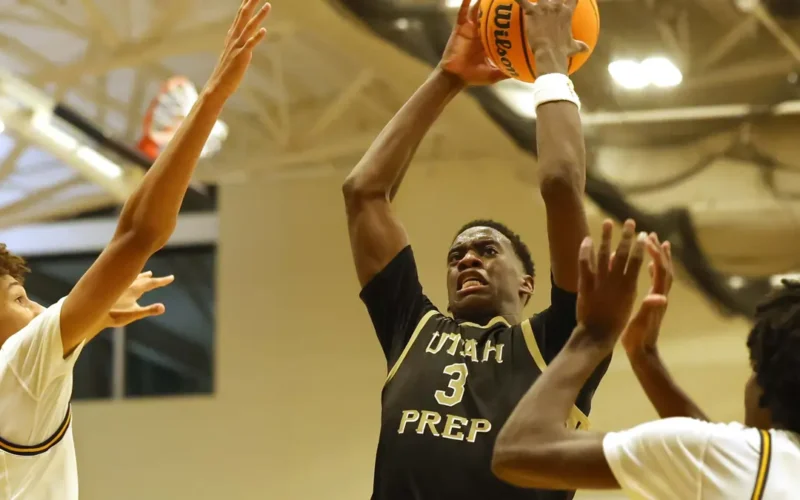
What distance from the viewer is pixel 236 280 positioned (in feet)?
34.5

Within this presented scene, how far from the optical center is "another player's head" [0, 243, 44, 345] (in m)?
2.77

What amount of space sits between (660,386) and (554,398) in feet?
1.83

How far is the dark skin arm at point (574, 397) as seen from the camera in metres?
1.86

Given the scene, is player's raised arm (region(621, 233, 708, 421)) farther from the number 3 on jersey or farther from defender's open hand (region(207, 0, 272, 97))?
defender's open hand (region(207, 0, 272, 97))

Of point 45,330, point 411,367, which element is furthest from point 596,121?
point 45,330

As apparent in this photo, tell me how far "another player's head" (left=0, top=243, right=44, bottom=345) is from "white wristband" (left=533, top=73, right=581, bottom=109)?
4.89ft

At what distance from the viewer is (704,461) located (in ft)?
5.86

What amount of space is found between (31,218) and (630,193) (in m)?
6.17

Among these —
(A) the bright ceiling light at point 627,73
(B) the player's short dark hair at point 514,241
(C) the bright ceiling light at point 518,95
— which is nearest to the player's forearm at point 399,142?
(B) the player's short dark hair at point 514,241

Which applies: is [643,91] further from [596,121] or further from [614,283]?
[614,283]

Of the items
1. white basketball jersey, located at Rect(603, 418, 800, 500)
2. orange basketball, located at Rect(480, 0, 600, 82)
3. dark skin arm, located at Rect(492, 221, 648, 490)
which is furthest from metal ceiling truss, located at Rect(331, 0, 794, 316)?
white basketball jersey, located at Rect(603, 418, 800, 500)

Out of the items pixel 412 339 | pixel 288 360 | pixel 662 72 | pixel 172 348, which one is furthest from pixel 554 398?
pixel 172 348

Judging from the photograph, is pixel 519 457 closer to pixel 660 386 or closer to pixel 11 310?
pixel 660 386

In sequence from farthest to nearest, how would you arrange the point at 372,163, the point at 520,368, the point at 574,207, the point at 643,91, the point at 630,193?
1. the point at 630,193
2. the point at 643,91
3. the point at 372,163
4. the point at 520,368
5. the point at 574,207
